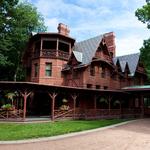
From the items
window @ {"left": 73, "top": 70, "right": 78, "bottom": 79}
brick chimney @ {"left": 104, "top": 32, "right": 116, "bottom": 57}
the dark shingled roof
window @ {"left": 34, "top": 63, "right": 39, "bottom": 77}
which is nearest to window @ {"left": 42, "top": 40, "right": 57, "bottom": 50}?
the dark shingled roof

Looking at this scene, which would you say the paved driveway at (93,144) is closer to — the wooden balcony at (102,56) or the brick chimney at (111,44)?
the wooden balcony at (102,56)

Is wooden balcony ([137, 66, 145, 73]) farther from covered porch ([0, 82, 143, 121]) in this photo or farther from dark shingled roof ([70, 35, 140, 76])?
covered porch ([0, 82, 143, 121])

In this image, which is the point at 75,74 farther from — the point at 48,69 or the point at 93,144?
the point at 93,144

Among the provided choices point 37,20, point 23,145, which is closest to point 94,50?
point 37,20

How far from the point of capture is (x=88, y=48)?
32.2m

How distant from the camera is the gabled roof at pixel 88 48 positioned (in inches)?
1203

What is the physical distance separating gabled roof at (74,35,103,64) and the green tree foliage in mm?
8645

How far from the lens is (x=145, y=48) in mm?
26828

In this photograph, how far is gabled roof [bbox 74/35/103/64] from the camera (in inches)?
1203

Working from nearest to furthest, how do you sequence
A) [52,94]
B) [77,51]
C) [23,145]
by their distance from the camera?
[23,145] < [52,94] < [77,51]

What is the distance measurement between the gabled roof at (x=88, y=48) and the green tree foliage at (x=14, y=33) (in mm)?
8645

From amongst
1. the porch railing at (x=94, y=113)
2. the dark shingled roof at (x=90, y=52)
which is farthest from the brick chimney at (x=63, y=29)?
the porch railing at (x=94, y=113)

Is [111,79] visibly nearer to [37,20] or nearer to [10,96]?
[10,96]

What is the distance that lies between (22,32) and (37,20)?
441 cm
